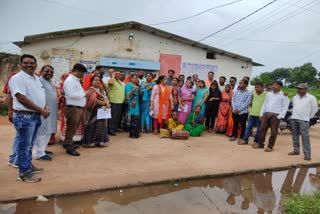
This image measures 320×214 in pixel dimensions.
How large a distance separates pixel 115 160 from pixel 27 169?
1.52 m

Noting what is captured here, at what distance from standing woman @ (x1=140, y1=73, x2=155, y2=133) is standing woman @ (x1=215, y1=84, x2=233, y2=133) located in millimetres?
2098

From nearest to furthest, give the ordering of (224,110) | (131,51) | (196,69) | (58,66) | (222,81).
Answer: (224,110) < (222,81) < (58,66) < (131,51) < (196,69)

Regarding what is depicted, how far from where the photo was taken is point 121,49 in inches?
436

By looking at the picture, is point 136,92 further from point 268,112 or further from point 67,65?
point 67,65

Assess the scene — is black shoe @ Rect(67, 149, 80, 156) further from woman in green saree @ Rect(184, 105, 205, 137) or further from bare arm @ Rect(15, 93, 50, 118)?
woman in green saree @ Rect(184, 105, 205, 137)

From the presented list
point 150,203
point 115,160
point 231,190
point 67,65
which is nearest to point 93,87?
point 115,160

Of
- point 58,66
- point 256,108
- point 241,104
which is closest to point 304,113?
point 256,108

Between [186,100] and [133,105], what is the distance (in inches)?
65.2

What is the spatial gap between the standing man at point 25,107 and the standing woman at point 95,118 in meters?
1.78

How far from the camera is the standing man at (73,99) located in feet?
15.0

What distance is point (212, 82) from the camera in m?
7.87

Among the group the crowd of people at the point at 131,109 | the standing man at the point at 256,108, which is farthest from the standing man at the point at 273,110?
the standing man at the point at 256,108

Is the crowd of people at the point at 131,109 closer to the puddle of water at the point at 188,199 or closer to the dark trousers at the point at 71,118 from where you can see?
the dark trousers at the point at 71,118

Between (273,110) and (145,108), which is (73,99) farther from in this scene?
(273,110)
